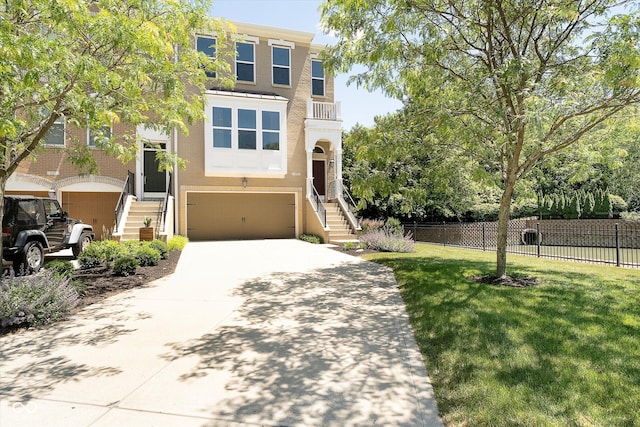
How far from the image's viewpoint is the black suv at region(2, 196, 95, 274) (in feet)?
27.6

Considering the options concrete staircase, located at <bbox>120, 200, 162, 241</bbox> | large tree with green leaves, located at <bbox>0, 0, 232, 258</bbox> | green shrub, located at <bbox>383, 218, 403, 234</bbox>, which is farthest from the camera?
green shrub, located at <bbox>383, 218, 403, 234</bbox>

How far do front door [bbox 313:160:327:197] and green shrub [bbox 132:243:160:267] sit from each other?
11386 mm

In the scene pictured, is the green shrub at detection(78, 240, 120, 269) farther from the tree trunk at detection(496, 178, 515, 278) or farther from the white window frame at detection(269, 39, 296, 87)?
the white window frame at detection(269, 39, 296, 87)

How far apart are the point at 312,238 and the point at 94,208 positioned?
31.9 feet

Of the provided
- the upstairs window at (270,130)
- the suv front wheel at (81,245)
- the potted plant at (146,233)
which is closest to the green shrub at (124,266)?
the suv front wheel at (81,245)

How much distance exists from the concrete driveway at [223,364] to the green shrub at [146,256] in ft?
8.62

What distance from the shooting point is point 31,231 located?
887 cm

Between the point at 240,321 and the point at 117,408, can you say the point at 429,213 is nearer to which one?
the point at 240,321

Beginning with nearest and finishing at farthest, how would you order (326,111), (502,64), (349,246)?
(502,64) → (349,246) → (326,111)

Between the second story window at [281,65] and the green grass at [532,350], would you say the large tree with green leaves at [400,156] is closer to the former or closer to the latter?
the green grass at [532,350]

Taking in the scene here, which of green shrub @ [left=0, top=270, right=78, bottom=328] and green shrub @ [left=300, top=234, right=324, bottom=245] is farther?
green shrub @ [left=300, top=234, right=324, bottom=245]

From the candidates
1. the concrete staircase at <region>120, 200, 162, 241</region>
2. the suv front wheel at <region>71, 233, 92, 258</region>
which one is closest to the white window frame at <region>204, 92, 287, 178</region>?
the concrete staircase at <region>120, 200, 162, 241</region>

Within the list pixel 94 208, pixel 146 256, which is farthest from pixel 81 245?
pixel 94 208

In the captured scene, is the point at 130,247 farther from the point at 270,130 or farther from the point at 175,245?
the point at 270,130
